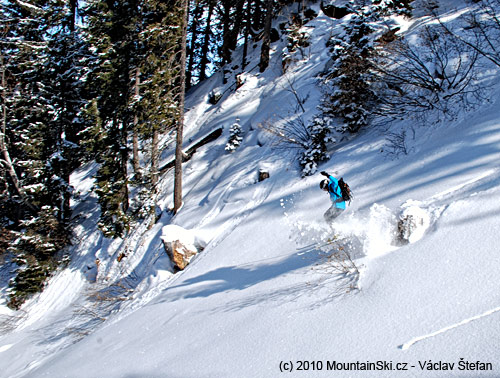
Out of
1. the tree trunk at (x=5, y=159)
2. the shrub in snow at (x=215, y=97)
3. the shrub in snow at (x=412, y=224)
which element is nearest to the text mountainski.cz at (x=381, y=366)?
the shrub in snow at (x=412, y=224)

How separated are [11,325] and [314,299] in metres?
13.6

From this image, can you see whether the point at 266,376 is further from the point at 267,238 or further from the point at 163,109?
the point at 163,109

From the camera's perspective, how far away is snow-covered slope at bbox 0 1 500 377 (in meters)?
3.68

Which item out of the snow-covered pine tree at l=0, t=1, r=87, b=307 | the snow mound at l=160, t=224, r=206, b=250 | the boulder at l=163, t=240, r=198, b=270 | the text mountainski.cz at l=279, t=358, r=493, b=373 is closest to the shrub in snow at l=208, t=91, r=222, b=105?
the snow-covered pine tree at l=0, t=1, r=87, b=307

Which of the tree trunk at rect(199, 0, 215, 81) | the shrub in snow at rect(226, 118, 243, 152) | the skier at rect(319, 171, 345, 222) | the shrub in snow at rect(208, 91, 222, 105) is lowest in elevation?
the skier at rect(319, 171, 345, 222)

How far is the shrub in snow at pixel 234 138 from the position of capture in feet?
46.7

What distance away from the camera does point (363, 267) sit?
16.4 ft

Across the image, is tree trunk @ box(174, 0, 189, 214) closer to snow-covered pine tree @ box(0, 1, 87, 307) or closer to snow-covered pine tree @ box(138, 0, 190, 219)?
snow-covered pine tree @ box(138, 0, 190, 219)

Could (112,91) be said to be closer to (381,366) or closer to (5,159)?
(5,159)

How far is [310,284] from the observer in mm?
5258

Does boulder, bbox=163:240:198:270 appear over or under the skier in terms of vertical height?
under

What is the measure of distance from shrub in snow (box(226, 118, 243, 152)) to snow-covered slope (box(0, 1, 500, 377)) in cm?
117

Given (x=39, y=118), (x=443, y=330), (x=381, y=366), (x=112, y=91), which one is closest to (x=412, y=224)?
(x=443, y=330)

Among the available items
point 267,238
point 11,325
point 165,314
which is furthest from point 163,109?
point 11,325
